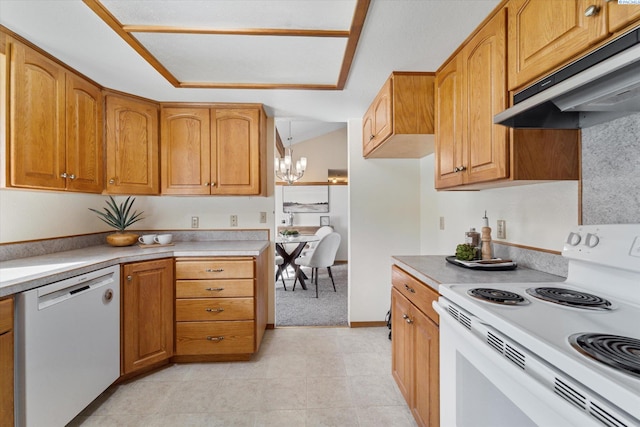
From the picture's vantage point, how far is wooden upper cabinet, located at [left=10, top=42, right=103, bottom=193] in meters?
1.61

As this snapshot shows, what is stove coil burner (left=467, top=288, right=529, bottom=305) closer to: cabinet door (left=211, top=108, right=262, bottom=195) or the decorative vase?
cabinet door (left=211, top=108, right=262, bottom=195)

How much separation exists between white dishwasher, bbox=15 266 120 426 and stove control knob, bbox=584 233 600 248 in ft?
7.70

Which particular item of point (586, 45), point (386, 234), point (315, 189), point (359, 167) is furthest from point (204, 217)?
point (315, 189)

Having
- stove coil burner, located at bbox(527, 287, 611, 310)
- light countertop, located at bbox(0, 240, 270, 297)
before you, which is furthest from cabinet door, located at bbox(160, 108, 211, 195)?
stove coil burner, located at bbox(527, 287, 611, 310)

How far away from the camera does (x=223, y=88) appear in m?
2.29

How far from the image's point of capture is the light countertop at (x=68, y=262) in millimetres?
1318

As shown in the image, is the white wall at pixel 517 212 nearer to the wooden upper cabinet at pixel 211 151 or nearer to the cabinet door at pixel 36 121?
the wooden upper cabinet at pixel 211 151

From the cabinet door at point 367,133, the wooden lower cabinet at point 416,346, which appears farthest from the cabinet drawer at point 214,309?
the cabinet door at point 367,133

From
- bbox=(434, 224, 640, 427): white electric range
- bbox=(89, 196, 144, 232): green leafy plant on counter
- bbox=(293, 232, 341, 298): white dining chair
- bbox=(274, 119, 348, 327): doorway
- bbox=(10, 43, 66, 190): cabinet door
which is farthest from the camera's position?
bbox=(274, 119, 348, 327): doorway

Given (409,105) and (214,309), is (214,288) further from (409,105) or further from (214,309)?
(409,105)

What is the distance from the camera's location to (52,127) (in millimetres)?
1827

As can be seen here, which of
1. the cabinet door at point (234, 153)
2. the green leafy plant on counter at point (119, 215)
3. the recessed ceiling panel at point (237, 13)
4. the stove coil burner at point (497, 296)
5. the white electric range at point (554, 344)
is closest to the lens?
the white electric range at point (554, 344)

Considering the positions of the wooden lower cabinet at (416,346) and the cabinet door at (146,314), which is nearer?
A: the wooden lower cabinet at (416,346)

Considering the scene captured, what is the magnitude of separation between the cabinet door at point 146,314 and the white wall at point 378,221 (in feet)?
5.51
